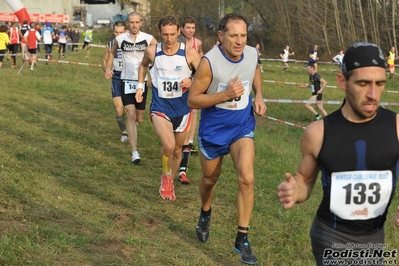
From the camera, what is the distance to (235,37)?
241 inches

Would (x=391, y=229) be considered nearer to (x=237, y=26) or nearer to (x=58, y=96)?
(x=237, y=26)

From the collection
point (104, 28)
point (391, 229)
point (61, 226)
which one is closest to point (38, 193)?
point (61, 226)

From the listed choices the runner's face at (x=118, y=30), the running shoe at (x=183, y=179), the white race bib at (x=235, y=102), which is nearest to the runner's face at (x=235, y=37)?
the white race bib at (x=235, y=102)

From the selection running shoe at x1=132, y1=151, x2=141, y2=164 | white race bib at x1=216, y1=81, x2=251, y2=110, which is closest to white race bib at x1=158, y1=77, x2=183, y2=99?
white race bib at x1=216, y1=81, x2=251, y2=110

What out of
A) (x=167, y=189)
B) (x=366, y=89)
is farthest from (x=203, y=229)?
(x=366, y=89)

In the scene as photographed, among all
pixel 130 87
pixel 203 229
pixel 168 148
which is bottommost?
pixel 203 229

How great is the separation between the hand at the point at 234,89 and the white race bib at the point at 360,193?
7.21 feet

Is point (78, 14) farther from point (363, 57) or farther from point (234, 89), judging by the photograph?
point (363, 57)

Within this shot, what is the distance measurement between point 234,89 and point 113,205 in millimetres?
2633

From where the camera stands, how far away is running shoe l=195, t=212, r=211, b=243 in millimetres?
6566

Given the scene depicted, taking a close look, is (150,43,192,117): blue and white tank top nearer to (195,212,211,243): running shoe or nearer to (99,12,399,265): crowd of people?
(99,12,399,265): crowd of people

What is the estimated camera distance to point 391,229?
6844mm

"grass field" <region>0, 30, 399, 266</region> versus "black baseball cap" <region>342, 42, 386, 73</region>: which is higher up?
"black baseball cap" <region>342, 42, 386, 73</region>

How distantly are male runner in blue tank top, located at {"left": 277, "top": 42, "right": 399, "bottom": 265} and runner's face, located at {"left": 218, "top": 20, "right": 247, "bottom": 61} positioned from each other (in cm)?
251
